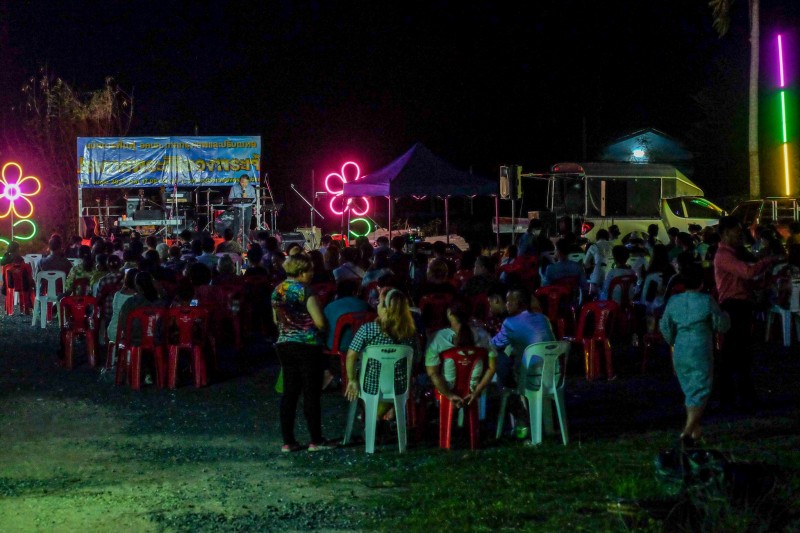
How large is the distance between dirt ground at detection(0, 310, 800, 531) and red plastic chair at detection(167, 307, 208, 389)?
20 cm

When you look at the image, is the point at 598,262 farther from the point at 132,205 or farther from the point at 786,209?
the point at 132,205

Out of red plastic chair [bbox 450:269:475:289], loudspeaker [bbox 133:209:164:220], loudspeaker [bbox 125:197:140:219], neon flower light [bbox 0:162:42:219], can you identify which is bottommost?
red plastic chair [bbox 450:269:475:289]

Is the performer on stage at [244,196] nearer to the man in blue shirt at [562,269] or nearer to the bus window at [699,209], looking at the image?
the bus window at [699,209]

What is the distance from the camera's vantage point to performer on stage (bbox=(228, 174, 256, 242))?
27.8 meters

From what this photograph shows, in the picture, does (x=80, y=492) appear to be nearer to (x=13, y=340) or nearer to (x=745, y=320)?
(x=745, y=320)

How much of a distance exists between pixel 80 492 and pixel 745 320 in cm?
575

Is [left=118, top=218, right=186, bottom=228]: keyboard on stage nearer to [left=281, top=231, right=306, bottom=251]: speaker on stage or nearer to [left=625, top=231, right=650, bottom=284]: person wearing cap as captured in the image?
[left=281, top=231, right=306, bottom=251]: speaker on stage

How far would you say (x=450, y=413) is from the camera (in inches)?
328

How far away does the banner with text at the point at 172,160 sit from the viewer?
90.9 ft

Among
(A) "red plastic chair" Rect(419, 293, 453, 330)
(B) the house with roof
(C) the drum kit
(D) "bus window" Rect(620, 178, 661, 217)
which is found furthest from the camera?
(B) the house with roof

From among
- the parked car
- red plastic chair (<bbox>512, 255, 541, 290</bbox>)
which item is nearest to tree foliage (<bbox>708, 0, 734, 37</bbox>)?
the parked car

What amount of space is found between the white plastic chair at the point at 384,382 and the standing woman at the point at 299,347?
38 cm

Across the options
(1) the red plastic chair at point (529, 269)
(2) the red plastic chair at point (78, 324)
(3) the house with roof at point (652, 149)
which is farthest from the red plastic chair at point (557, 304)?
(3) the house with roof at point (652, 149)

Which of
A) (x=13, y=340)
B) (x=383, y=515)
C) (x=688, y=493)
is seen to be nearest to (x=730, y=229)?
(x=688, y=493)
